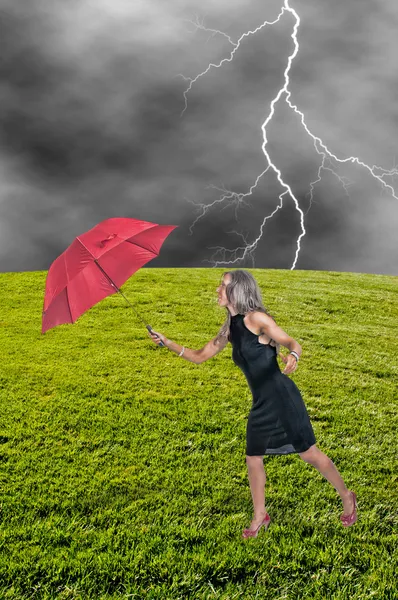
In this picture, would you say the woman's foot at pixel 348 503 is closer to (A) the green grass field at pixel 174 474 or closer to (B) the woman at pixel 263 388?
(A) the green grass field at pixel 174 474

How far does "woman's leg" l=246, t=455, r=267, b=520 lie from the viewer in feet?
14.1

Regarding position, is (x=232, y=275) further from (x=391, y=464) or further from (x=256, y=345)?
(x=391, y=464)

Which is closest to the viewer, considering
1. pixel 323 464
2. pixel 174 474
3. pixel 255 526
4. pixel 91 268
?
pixel 323 464

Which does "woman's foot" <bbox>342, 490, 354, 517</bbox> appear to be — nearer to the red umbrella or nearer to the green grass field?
the green grass field

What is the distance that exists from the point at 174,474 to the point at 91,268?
2.56 m

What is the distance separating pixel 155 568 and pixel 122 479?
1.79 metres

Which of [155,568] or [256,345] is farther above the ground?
[256,345]

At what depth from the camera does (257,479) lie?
4.31 m

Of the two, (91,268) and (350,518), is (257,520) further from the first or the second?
(91,268)

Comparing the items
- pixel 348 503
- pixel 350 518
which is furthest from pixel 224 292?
pixel 350 518

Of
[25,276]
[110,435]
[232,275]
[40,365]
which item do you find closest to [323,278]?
[25,276]

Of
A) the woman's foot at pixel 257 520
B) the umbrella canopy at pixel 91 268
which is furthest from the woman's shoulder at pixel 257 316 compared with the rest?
the woman's foot at pixel 257 520

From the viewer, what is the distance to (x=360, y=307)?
1576 centimetres

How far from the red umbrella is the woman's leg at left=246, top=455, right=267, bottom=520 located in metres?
1.42
